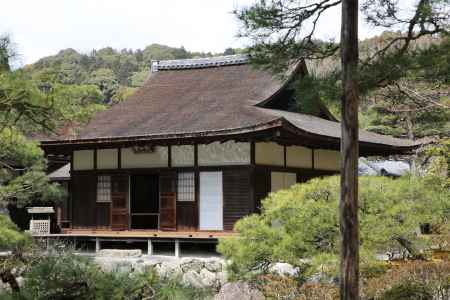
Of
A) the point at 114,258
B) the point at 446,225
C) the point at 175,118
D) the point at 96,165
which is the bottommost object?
the point at 114,258

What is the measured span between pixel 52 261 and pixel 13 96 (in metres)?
3.40

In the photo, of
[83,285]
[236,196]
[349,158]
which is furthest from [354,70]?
[236,196]

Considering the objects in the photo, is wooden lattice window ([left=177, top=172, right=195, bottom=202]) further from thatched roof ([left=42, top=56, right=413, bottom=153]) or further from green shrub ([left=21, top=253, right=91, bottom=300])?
green shrub ([left=21, top=253, right=91, bottom=300])

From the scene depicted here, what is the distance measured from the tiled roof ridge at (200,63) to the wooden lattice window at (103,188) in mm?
5177

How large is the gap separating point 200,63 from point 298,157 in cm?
517

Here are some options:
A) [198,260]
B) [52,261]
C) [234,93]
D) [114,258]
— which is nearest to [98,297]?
[52,261]

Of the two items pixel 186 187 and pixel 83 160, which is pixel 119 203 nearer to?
pixel 83 160

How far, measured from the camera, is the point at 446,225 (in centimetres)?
1204

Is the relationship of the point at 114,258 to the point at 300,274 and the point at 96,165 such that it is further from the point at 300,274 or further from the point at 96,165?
the point at 300,274

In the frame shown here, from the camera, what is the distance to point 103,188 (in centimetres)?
1694

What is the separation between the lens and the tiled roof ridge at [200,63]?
19234mm

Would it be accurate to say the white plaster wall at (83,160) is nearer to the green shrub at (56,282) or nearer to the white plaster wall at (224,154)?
the white plaster wall at (224,154)

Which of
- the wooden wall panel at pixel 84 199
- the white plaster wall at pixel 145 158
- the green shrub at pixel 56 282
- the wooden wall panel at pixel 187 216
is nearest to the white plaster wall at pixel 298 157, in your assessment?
the wooden wall panel at pixel 187 216

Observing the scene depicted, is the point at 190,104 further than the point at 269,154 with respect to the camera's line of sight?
Yes
